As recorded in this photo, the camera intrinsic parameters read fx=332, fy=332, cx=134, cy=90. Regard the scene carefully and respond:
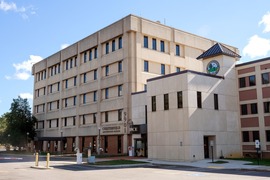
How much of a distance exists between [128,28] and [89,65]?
12612 millimetres

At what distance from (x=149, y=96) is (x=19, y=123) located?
4052 cm

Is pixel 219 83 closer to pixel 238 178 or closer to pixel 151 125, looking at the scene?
pixel 151 125

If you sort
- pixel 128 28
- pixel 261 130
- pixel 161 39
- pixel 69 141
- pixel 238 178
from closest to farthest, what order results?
pixel 238 178, pixel 261 130, pixel 128 28, pixel 161 39, pixel 69 141

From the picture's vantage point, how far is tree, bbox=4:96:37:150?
69.2 meters

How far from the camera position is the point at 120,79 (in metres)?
49.8

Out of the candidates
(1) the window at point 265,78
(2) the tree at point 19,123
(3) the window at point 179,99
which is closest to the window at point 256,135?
(1) the window at point 265,78

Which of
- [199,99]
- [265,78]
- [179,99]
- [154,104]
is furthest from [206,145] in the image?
[265,78]

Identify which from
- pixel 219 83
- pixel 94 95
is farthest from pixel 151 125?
pixel 94 95

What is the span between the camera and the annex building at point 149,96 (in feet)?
115

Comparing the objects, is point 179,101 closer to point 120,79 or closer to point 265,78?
point 265,78

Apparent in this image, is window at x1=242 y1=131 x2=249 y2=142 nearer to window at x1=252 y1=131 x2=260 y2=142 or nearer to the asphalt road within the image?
window at x1=252 y1=131 x2=260 y2=142

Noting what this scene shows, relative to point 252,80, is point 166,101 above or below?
below

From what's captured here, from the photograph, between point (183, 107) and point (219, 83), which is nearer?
point (183, 107)

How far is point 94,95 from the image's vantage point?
2229 inches
